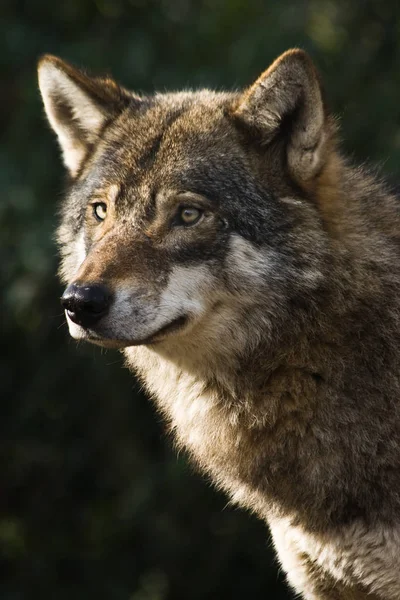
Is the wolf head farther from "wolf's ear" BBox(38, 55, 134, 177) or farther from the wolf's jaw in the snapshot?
"wolf's ear" BBox(38, 55, 134, 177)

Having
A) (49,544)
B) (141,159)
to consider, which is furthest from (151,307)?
(49,544)

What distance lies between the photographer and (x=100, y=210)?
4406mm

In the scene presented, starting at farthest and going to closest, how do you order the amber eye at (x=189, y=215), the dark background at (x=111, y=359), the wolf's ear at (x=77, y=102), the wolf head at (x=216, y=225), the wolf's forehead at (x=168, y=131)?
the dark background at (x=111, y=359)
the wolf's ear at (x=77, y=102)
the wolf's forehead at (x=168, y=131)
the amber eye at (x=189, y=215)
the wolf head at (x=216, y=225)

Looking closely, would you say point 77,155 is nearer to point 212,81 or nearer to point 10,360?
point 212,81

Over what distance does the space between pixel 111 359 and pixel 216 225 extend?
410 centimetres

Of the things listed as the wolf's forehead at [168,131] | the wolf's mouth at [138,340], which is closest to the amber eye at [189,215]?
the wolf's forehead at [168,131]

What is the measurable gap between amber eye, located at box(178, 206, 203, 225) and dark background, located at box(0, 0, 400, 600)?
3208mm

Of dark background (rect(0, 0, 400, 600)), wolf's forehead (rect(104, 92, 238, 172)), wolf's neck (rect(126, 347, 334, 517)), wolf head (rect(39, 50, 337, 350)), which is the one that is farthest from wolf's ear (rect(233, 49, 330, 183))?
dark background (rect(0, 0, 400, 600))

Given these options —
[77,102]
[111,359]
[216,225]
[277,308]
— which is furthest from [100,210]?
[111,359]

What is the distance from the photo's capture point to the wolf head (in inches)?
156

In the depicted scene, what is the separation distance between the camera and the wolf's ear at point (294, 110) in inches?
159

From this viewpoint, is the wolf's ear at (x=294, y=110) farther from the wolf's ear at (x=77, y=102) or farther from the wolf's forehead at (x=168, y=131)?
the wolf's ear at (x=77, y=102)

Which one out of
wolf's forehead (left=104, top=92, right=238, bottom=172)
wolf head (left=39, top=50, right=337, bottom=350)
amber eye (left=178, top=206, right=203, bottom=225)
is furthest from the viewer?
wolf's forehead (left=104, top=92, right=238, bottom=172)

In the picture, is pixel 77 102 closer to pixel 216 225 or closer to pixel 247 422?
pixel 216 225
